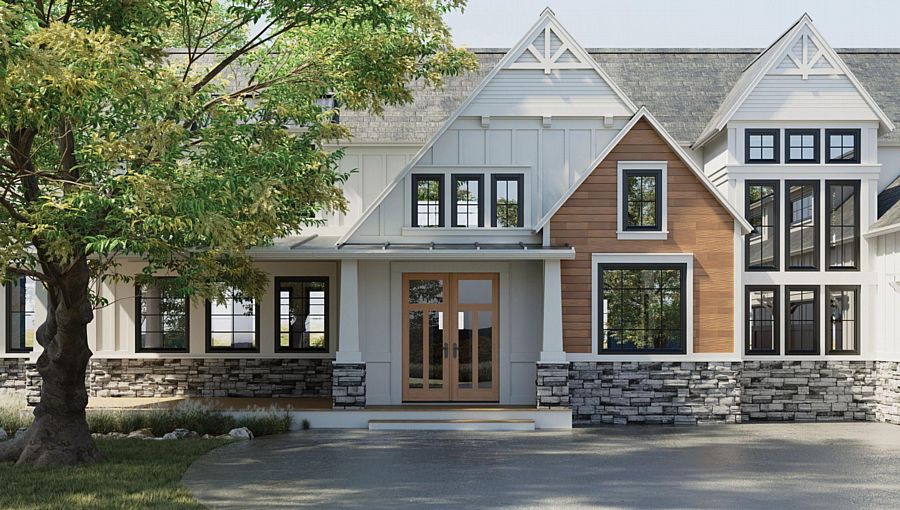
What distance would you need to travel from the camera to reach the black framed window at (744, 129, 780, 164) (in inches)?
811

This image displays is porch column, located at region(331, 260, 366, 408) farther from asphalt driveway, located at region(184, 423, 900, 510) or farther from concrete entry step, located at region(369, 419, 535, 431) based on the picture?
asphalt driveway, located at region(184, 423, 900, 510)

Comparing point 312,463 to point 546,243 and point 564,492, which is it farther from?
point 546,243

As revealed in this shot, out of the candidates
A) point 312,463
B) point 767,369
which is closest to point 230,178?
point 312,463

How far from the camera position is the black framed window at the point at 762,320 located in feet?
67.5

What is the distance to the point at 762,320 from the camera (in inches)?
814

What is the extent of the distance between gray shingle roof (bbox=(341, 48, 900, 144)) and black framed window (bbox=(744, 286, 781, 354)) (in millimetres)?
4052

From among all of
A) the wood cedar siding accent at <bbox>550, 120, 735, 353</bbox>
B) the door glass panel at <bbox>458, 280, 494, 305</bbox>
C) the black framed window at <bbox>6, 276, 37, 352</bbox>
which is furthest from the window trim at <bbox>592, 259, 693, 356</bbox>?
the black framed window at <bbox>6, 276, 37, 352</bbox>

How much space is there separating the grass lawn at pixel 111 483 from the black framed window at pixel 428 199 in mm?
7083

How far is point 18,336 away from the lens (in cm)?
2173

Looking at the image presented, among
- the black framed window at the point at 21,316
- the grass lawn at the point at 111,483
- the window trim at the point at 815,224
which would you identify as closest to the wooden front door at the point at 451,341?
the grass lawn at the point at 111,483

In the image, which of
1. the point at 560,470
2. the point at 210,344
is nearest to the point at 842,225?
the point at 560,470

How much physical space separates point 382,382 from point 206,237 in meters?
8.92

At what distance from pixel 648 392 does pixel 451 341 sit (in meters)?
4.17

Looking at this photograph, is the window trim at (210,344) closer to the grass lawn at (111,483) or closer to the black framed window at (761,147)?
the grass lawn at (111,483)
